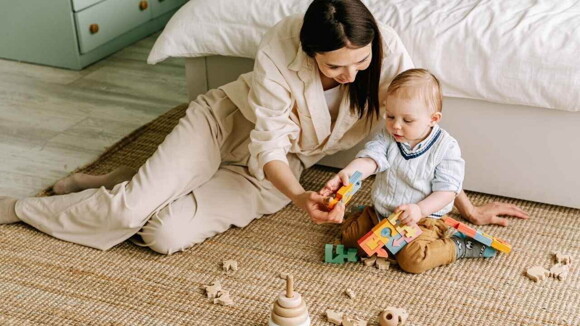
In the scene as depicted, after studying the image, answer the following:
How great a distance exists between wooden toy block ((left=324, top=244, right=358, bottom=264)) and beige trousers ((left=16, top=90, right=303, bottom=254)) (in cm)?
26

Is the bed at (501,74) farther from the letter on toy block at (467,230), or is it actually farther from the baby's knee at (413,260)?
the baby's knee at (413,260)

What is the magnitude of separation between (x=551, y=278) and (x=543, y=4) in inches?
29.0

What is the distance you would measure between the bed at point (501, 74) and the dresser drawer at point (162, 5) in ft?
4.48

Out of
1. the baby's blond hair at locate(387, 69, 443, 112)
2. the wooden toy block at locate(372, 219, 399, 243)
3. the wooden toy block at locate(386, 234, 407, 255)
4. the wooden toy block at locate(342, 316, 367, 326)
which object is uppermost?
the baby's blond hair at locate(387, 69, 443, 112)

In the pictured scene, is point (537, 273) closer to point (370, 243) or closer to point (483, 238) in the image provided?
point (483, 238)

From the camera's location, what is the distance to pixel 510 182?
2055 millimetres

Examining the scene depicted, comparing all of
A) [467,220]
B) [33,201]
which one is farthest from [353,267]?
[33,201]

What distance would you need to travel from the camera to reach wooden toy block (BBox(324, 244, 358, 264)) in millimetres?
1822

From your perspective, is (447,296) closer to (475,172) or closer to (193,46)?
(475,172)

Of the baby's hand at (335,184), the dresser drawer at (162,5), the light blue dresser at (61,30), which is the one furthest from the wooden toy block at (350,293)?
the dresser drawer at (162,5)

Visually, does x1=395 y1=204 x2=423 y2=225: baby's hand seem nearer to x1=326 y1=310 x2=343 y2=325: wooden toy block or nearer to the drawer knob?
x1=326 y1=310 x2=343 y2=325: wooden toy block

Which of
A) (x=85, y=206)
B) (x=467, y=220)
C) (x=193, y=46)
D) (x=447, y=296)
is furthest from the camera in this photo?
(x=193, y=46)

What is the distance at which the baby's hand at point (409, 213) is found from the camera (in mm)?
1734

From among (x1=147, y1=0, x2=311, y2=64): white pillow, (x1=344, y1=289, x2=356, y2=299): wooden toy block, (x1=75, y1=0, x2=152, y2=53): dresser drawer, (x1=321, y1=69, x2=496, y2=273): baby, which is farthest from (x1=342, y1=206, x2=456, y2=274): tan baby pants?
(x1=75, y1=0, x2=152, y2=53): dresser drawer
